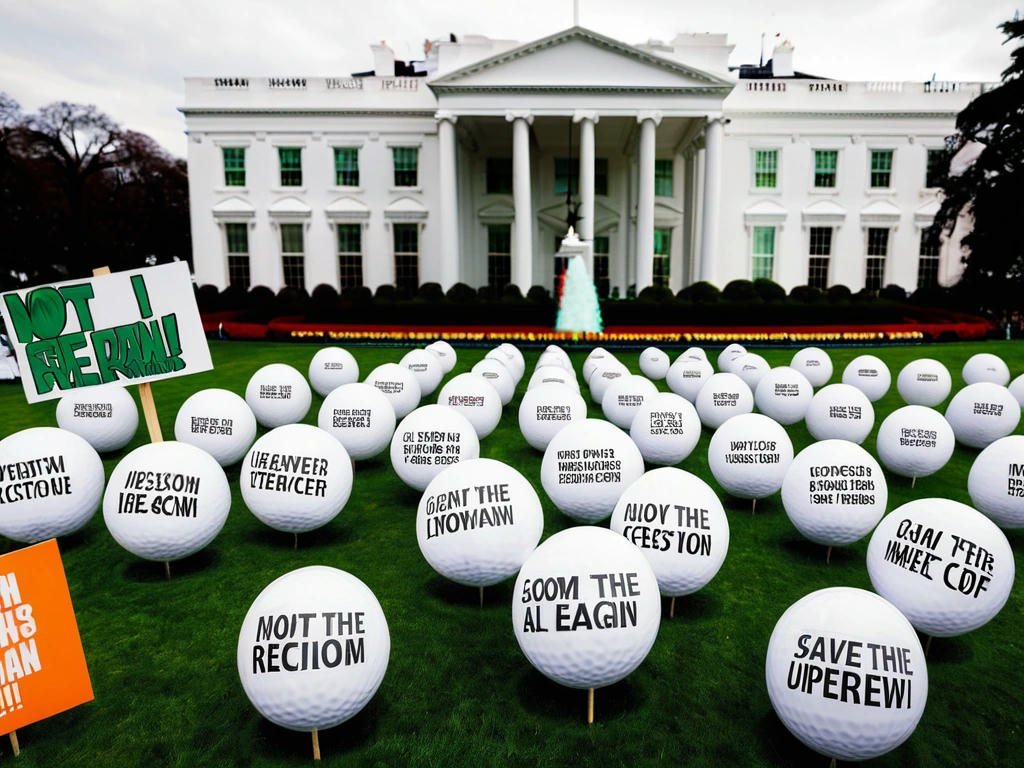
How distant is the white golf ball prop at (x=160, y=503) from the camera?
5918 millimetres

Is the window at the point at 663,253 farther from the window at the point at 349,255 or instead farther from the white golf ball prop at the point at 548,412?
the white golf ball prop at the point at 548,412

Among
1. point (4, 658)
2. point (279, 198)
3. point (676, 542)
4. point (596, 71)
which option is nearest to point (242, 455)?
point (4, 658)

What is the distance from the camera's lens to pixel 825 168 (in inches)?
1594

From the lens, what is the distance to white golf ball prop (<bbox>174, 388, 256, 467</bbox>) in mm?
8930

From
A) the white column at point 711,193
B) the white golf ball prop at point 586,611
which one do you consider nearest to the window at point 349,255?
the white column at point 711,193

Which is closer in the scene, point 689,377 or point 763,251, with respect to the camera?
point 689,377

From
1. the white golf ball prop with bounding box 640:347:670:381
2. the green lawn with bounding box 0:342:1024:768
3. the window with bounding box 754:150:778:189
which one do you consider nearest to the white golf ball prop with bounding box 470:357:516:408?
the white golf ball prop with bounding box 640:347:670:381

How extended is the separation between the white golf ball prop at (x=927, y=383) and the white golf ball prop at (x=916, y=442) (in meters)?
4.52

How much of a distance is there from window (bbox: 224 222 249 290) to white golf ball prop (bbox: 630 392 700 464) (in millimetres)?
37051

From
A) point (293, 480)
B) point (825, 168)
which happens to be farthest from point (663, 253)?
point (293, 480)

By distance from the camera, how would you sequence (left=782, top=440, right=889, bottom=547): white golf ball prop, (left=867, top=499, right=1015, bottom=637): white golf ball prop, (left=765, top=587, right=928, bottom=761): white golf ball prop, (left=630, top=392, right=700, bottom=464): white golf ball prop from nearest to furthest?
(left=765, top=587, right=928, bottom=761): white golf ball prop
(left=867, top=499, right=1015, bottom=637): white golf ball prop
(left=782, top=440, right=889, bottom=547): white golf ball prop
(left=630, top=392, right=700, bottom=464): white golf ball prop

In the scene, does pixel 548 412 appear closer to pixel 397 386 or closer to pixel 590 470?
pixel 590 470

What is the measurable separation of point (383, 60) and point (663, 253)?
2493cm

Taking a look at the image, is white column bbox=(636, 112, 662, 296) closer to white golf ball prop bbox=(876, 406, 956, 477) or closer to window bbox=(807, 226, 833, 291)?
window bbox=(807, 226, 833, 291)
